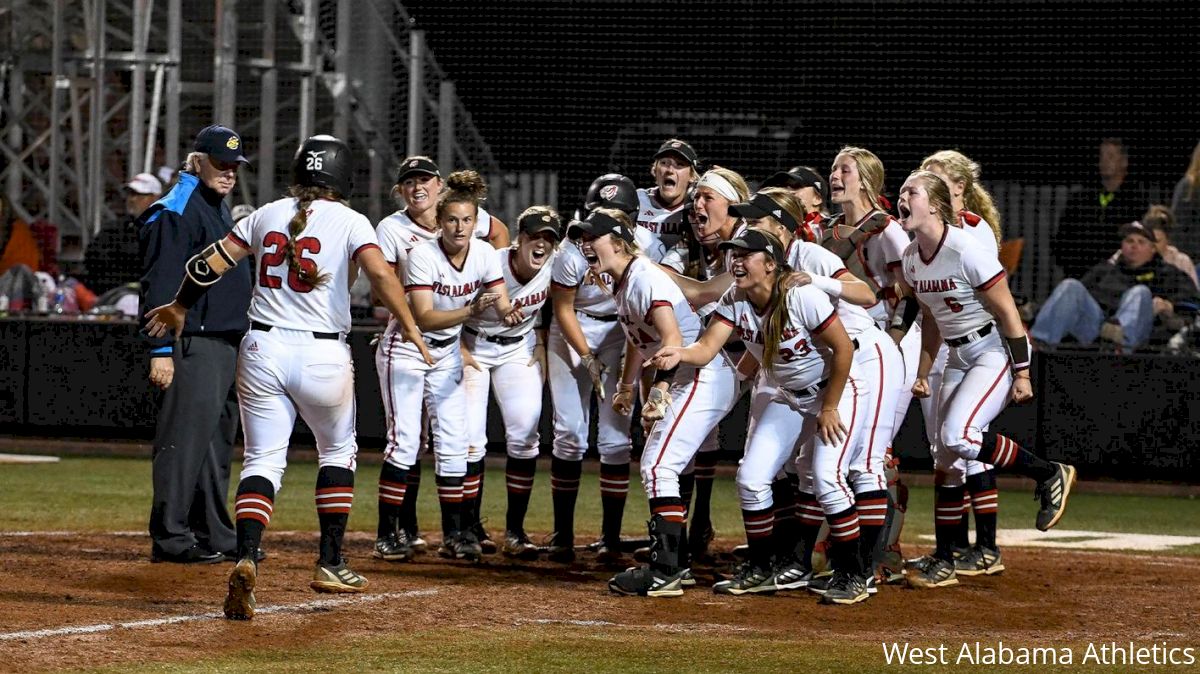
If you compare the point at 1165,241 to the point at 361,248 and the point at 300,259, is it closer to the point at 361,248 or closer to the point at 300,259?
the point at 361,248

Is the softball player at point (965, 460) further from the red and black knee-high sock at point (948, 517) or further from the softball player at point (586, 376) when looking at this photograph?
the softball player at point (586, 376)

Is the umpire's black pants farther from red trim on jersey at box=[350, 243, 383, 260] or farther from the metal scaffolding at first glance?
the metal scaffolding

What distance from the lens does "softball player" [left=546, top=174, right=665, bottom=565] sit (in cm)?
871

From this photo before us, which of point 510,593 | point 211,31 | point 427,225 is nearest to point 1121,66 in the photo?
point 211,31

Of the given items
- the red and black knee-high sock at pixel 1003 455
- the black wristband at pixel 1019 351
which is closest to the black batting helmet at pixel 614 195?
the black wristband at pixel 1019 351

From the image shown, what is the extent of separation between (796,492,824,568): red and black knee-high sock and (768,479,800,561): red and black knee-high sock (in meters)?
0.04

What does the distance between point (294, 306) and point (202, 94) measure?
1016 centimetres

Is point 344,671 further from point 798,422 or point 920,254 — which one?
point 920,254

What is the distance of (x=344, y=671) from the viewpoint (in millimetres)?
5750

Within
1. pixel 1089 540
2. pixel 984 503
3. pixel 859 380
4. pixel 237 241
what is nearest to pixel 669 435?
pixel 859 380

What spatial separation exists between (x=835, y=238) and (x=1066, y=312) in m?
6.12

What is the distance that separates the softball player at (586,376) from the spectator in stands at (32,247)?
897 centimetres

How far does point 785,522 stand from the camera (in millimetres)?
8312

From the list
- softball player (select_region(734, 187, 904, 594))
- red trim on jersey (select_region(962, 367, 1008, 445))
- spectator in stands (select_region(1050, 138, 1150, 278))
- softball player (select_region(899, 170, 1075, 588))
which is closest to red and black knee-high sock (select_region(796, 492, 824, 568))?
softball player (select_region(734, 187, 904, 594))
